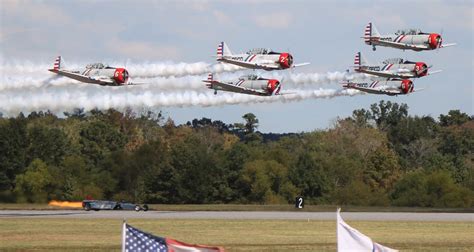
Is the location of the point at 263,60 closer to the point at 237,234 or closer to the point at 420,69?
A: the point at 420,69

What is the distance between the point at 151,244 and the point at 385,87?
95.3 m

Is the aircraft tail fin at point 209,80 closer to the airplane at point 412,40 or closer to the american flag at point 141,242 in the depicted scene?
the airplane at point 412,40

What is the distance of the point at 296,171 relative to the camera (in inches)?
5015

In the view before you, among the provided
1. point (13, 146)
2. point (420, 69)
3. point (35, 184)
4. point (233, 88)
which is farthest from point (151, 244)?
point (13, 146)

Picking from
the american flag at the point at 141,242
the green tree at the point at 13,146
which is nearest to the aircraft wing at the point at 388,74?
the green tree at the point at 13,146

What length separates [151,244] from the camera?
21219 mm

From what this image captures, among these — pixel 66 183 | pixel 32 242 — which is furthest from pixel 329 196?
pixel 32 242

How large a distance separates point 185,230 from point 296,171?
210 feet

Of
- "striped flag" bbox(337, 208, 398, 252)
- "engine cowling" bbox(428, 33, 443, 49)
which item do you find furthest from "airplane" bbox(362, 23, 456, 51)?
"striped flag" bbox(337, 208, 398, 252)

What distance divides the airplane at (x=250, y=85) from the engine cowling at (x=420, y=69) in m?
14.0

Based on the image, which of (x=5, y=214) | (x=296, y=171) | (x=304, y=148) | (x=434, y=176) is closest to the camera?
(x=5, y=214)

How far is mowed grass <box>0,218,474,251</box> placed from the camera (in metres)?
50.9

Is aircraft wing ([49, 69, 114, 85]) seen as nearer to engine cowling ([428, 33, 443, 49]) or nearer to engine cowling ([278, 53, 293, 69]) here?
engine cowling ([278, 53, 293, 69])

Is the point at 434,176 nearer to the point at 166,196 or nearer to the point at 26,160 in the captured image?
the point at 166,196
